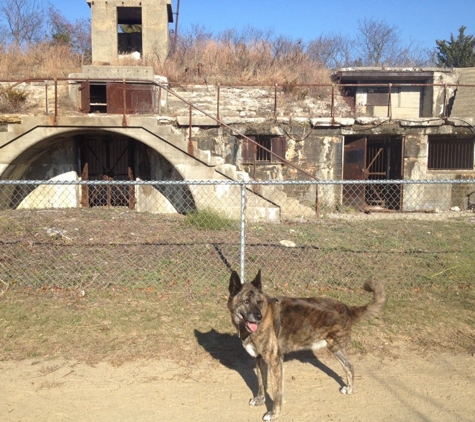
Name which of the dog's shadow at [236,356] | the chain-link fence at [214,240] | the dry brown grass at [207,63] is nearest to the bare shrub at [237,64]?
the dry brown grass at [207,63]

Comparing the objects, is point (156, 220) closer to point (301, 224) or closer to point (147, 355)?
point (301, 224)

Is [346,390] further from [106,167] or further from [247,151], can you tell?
[106,167]

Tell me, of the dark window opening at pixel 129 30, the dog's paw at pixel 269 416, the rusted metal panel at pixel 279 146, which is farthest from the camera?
the dark window opening at pixel 129 30

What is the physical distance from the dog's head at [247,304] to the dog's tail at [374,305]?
884 millimetres

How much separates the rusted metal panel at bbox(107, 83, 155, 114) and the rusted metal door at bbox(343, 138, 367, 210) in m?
6.54

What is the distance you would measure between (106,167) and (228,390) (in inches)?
472

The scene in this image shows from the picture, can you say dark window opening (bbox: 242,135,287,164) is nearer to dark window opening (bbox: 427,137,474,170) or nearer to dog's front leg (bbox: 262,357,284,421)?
dark window opening (bbox: 427,137,474,170)

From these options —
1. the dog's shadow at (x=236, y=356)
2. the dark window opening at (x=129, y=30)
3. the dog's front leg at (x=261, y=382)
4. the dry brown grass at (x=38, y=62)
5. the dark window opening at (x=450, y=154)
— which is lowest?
the dog's shadow at (x=236, y=356)

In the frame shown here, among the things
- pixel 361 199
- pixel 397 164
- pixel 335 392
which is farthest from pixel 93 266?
pixel 397 164

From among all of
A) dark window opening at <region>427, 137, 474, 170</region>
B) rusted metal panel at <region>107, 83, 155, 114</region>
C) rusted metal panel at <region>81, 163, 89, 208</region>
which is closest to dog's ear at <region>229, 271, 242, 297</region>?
rusted metal panel at <region>107, 83, 155, 114</region>

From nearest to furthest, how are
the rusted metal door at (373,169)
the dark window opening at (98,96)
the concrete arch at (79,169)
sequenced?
the concrete arch at (79,169)
the dark window opening at (98,96)
the rusted metal door at (373,169)

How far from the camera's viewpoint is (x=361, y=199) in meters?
15.8

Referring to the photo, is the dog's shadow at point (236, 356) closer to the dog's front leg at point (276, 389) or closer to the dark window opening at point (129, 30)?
the dog's front leg at point (276, 389)

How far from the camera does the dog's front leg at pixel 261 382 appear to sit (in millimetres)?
4007
